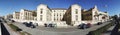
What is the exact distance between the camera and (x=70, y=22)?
4.69 m

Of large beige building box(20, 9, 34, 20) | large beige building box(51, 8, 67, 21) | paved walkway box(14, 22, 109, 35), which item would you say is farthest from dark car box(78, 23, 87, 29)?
large beige building box(20, 9, 34, 20)

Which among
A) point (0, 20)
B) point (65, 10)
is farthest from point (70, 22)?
point (0, 20)

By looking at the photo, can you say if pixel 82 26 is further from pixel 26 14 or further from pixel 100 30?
pixel 26 14

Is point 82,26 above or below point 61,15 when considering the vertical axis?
below

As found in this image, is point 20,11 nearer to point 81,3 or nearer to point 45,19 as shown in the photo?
point 45,19

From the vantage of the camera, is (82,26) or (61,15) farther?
(82,26)

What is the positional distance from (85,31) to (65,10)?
0.37 meters

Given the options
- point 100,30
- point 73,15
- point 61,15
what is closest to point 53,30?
point 61,15

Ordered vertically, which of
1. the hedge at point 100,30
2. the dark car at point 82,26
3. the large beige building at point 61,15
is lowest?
the hedge at point 100,30

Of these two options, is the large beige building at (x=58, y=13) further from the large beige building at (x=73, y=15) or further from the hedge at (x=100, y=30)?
the hedge at (x=100, y=30)

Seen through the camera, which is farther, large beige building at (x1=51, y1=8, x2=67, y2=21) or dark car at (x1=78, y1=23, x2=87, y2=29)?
dark car at (x1=78, y1=23, x2=87, y2=29)

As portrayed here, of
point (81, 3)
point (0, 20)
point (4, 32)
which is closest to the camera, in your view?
point (81, 3)

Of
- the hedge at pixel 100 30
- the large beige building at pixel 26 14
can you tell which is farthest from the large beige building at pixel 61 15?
the hedge at pixel 100 30

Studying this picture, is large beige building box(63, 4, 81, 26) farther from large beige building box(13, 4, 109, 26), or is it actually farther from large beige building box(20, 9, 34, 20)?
large beige building box(20, 9, 34, 20)
